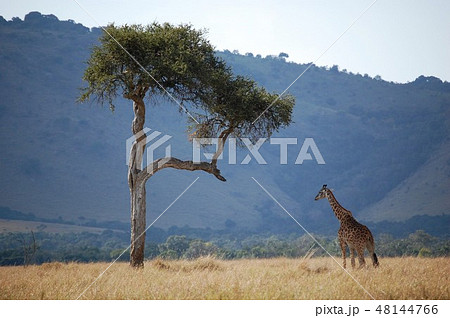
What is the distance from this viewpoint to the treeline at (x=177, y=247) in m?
47.2

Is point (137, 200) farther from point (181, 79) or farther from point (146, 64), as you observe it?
point (146, 64)

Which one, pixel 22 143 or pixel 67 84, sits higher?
pixel 67 84

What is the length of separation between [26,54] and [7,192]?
44318mm

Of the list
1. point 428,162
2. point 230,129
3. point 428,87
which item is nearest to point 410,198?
point 428,162

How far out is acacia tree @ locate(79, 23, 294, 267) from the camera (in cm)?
1842

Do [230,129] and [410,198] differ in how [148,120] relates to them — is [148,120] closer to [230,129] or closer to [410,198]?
[410,198]

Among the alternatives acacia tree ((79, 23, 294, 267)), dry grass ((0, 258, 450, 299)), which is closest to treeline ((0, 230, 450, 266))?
acacia tree ((79, 23, 294, 267))

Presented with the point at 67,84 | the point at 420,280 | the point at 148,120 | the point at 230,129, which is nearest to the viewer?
the point at 420,280

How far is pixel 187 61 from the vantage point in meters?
18.9

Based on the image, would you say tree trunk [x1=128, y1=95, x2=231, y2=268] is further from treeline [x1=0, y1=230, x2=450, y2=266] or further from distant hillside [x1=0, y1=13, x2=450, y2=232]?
distant hillside [x1=0, y1=13, x2=450, y2=232]

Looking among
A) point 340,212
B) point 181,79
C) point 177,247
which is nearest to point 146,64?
point 181,79

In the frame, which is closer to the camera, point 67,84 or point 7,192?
point 7,192

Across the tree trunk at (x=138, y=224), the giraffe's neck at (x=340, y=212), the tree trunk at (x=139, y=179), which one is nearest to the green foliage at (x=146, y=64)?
the tree trunk at (x=139, y=179)

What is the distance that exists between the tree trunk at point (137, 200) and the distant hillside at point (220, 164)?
3303 inches
